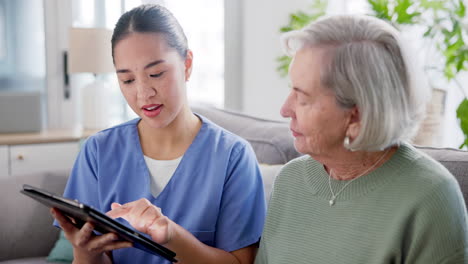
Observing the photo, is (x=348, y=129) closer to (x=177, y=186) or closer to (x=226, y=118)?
(x=177, y=186)

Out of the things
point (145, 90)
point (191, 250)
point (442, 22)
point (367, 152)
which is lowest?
point (191, 250)

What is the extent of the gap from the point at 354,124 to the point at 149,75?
1.67 ft

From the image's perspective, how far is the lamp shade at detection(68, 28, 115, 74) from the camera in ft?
10.8

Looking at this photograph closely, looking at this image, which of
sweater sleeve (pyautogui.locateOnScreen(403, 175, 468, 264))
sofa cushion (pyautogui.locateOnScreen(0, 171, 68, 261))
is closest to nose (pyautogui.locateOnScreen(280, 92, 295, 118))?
sweater sleeve (pyautogui.locateOnScreen(403, 175, 468, 264))

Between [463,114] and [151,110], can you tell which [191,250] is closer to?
[151,110]

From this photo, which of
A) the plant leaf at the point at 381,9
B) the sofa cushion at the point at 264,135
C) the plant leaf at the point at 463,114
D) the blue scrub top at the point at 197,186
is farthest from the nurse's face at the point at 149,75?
the plant leaf at the point at 381,9

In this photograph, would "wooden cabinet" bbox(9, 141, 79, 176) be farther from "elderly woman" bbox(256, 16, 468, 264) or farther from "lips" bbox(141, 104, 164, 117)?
"elderly woman" bbox(256, 16, 468, 264)

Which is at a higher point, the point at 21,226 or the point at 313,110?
the point at 313,110

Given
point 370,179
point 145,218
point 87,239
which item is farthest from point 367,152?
point 87,239

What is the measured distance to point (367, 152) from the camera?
1.14m

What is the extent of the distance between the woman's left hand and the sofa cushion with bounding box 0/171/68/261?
101cm

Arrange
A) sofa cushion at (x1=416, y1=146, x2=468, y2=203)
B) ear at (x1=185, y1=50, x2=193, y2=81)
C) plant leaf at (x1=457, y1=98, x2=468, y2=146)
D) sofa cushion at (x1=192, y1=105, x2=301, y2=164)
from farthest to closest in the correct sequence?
plant leaf at (x1=457, y1=98, x2=468, y2=146) → sofa cushion at (x1=192, y1=105, x2=301, y2=164) → ear at (x1=185, y1=50, x2=193, y2=81) → sofa cushion at (x1=416, y1=146, x2=468, y2=203)

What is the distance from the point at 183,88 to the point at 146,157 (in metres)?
0.21

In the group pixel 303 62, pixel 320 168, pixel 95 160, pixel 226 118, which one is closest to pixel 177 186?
pixel 95 160
